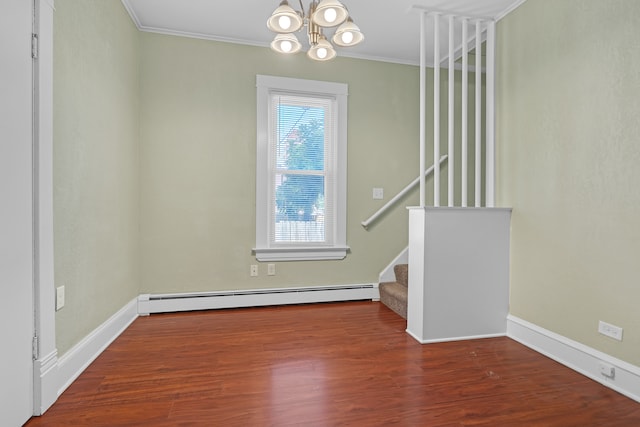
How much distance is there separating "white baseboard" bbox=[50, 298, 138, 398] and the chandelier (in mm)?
2179

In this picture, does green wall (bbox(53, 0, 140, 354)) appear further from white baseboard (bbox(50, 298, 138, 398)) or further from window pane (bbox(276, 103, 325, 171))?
window pane (bbox(276, 103, 325, 171))

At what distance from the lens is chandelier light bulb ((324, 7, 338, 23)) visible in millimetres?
1768

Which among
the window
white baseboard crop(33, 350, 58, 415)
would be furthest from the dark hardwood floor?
the window

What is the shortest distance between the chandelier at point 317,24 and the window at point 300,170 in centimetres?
119

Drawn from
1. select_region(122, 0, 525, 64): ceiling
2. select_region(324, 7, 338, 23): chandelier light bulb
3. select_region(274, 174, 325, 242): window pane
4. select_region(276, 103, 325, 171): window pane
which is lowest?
select_region(274, 174, 325, 242): window pane

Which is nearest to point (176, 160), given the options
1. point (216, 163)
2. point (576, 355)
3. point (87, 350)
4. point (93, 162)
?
point (216, 163)

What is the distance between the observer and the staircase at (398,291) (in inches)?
118

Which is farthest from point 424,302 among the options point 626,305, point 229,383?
point 229,383

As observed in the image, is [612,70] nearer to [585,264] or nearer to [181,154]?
[585,264]

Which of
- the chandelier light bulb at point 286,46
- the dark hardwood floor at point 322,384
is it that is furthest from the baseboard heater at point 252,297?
the chandelier light bulb at point 286,46

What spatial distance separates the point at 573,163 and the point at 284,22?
202 centimetres

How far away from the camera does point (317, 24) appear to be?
6.13 feet

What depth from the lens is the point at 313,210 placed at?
11.4 feet

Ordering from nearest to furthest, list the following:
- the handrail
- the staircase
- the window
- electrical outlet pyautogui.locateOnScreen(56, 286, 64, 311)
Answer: electrical outlet pyautogui.locateOnScreen(56, 286, 64, 311)
the staircase
the window
the handrail
